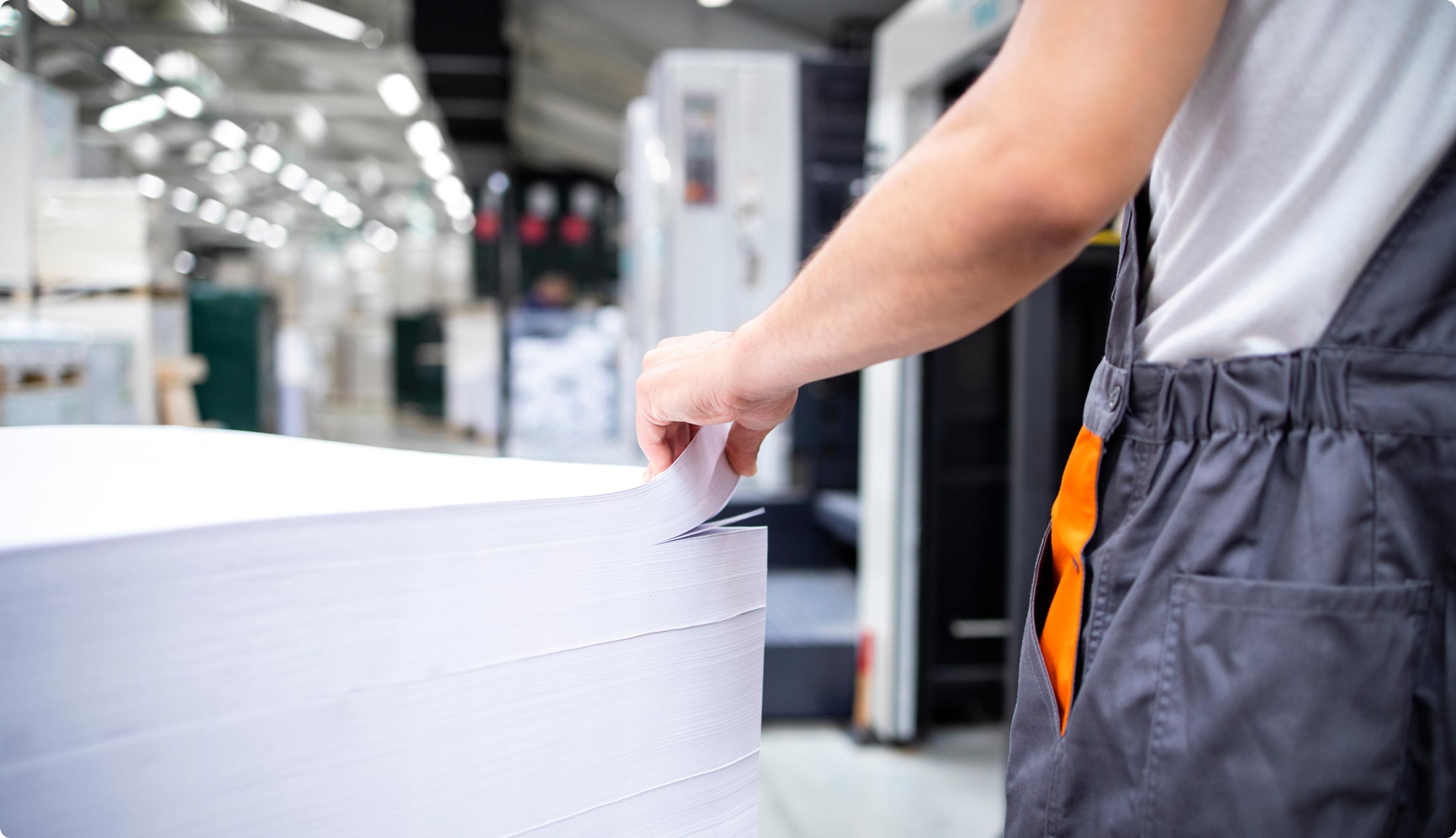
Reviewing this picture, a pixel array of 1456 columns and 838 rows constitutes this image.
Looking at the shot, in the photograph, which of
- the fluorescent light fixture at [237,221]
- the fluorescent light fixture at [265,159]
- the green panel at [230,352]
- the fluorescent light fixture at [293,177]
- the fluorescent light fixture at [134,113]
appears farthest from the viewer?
the fluorescent light fixture at [237,221]

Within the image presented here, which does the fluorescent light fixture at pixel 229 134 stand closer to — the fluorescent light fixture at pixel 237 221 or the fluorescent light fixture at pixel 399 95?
the fluorescent light fixture at pixel 399 95

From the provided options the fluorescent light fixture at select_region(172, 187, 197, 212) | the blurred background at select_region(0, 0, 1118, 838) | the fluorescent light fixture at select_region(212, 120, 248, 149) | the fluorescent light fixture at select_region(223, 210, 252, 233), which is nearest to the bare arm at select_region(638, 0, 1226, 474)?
the blurred background at select_region(0, 0, 1118, 838)

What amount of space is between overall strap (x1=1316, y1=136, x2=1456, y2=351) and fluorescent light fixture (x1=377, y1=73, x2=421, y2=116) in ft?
38.2

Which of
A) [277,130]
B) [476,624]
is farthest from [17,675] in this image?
[277,130]

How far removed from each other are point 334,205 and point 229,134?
6.92 m

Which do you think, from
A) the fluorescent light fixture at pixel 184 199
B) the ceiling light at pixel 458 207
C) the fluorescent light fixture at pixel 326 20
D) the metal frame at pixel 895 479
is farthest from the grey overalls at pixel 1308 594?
the ceiling light at pixel 458 207

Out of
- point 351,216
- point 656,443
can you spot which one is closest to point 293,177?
point 351,216

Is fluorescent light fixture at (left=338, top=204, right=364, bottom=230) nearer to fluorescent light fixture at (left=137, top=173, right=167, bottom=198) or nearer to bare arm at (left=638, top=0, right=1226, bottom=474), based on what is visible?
fluorescent light fixture at (left=137, top=173, right=167, bottom=198)

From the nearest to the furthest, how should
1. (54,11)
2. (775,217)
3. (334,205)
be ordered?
(775,217) < (54,11) < (334,205)

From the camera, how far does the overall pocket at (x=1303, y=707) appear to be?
46 cm

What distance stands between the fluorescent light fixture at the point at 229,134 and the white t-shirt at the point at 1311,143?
1344 centimetres

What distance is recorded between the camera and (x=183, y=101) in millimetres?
10359

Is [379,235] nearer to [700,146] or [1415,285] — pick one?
[700,146]

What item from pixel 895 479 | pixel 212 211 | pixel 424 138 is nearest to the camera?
pixel 895 479
